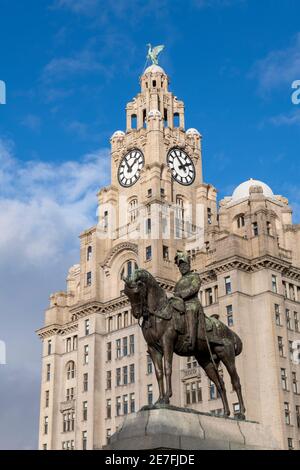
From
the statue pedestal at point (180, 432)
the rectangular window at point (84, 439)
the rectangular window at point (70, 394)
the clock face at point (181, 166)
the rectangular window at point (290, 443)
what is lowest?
the statue pedestal at point (180, 432)

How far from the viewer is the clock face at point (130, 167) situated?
99.6m

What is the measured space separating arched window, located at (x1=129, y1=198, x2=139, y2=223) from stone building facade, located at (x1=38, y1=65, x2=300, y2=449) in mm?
261

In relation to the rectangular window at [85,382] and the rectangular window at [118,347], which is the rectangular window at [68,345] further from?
the rectangular window at [118,347]


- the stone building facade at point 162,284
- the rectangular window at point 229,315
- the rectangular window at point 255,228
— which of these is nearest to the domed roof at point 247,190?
A: the stone building facade at point 162,284

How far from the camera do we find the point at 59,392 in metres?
99.5

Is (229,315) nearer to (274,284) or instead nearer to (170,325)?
(274,284)

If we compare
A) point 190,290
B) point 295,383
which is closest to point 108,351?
point 295,383

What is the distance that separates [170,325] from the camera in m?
24.7

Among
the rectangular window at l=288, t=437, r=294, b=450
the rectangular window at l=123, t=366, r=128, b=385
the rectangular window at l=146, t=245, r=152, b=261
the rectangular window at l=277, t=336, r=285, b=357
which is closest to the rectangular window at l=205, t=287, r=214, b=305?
the rectangular window at l=146, t=245, r=152, b=261

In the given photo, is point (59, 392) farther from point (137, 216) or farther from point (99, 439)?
point (137, 216)

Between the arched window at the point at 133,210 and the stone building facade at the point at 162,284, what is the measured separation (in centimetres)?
26

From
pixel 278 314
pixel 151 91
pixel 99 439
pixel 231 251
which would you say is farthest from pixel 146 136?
pixel 99 439

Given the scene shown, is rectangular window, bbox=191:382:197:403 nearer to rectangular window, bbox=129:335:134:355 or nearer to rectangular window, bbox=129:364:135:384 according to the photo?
rectangular window, bbox=129:364:135:384

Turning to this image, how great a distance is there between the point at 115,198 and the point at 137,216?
706cm
